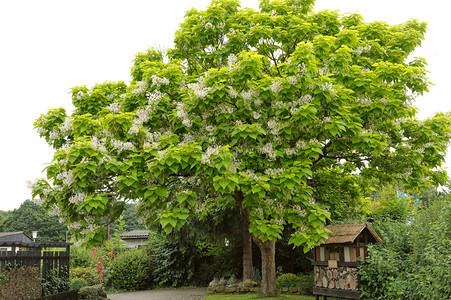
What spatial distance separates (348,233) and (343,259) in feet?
2.75

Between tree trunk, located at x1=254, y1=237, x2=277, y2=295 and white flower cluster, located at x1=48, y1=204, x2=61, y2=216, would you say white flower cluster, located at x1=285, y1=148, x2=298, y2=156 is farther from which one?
white flower cluster, located at x1=48, y1=204, x2=61, y2=216

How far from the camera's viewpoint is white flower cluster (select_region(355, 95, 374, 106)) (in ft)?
35.1

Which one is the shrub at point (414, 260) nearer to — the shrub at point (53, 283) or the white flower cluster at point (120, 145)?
the white flower cluster at point (120, 145)

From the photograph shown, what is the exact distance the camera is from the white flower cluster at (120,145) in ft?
31.4

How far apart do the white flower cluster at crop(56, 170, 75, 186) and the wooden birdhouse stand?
24.1 ft

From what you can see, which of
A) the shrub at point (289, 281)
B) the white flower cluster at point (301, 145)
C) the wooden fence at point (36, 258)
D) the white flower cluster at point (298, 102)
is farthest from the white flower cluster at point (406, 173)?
the wooden fence at point (36, 258)

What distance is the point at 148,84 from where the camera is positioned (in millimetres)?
A: 11203

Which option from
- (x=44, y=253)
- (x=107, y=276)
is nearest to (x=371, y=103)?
(x=44, y=253)

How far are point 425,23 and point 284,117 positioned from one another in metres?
6.80

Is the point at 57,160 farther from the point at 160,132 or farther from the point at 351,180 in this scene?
the point at 351,180

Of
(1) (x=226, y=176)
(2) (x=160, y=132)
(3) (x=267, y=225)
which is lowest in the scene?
(3) (x=267, y=225)

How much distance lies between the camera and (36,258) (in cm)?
1286

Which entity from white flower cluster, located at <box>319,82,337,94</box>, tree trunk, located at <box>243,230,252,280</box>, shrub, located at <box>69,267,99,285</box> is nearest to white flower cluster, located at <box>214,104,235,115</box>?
white flower cluster, located at <box>319,82,337,94</box>

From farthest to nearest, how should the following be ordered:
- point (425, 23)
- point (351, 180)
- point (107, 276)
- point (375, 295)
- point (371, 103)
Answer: point (107, 276) → point (351, 180) → point (425, 23) → point (375, 295) → point (371, 103)
